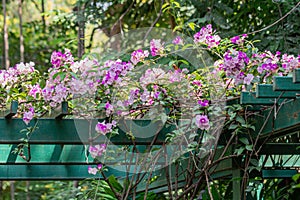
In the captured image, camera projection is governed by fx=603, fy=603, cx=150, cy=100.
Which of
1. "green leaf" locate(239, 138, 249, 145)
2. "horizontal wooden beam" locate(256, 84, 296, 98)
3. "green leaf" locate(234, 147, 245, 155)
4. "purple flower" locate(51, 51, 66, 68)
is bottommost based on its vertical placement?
"green leaf" locate(234, 147, 245, 155)

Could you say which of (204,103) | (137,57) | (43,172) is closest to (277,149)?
(204,103)

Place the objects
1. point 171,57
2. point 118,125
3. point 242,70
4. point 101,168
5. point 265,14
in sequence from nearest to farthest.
A: point 242,70 < point 118,125 < point 101,168 < point 171,57 < point 265,14

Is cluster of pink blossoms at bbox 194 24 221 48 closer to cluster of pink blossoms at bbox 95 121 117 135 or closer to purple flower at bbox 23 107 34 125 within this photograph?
cluster of pink blossoms at bbox 95 121 117 135

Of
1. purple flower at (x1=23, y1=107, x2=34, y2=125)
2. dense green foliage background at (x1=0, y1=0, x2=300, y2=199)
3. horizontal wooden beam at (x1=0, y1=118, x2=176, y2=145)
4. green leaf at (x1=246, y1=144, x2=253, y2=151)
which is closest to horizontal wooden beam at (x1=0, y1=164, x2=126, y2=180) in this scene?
dense green foliage background at (x1=0, y1=0, x2=300, y2=199)

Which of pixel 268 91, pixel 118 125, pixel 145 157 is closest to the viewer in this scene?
pixel 268 91

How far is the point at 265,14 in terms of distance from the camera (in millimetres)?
4930

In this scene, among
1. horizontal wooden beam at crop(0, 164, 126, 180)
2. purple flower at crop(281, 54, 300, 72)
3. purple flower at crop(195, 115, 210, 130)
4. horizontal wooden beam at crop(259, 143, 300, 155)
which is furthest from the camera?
horizontal wooden beam at crop(0, 164, 126, 180)

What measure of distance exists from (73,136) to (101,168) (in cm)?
29

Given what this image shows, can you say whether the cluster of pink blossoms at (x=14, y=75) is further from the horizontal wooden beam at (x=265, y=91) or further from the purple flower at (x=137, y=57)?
the horizontal wooden beam at (x=265, y=91)

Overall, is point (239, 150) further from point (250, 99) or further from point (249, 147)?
point (250, 99)

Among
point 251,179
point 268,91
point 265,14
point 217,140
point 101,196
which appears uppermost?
point 265,14

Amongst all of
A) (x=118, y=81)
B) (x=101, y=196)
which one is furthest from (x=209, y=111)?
(x=101, y=196)

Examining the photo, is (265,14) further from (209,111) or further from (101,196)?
(209,111)

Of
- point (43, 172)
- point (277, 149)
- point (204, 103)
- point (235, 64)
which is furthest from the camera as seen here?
point (43, 172)
